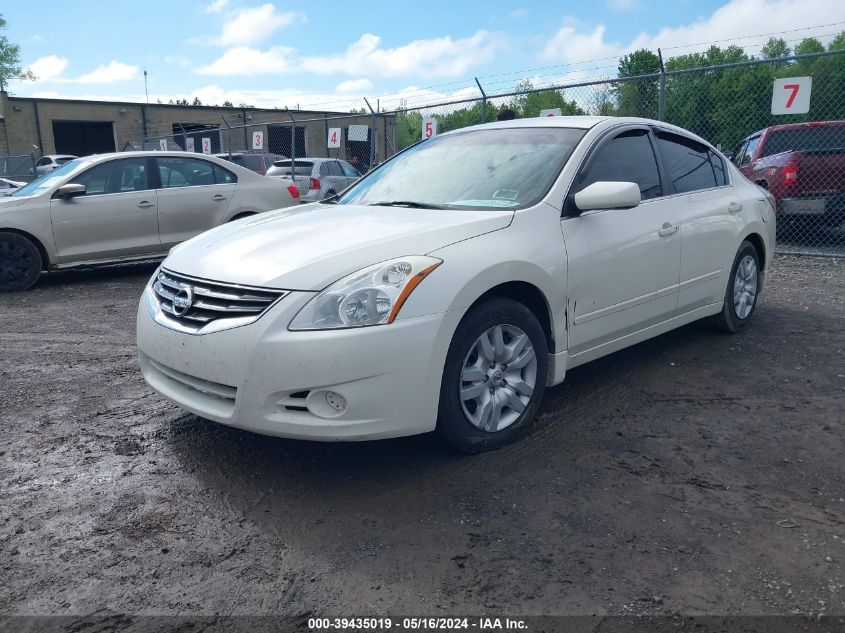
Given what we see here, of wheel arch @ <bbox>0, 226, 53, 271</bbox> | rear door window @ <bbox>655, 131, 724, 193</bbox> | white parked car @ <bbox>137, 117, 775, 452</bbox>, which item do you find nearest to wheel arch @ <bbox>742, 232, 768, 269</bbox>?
rear door window @ <bbox>655, 131, 724, 193</bbox>

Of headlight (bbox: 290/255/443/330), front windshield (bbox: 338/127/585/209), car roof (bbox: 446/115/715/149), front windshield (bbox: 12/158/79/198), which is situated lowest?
headlight (bbox: 290/255/443/330)

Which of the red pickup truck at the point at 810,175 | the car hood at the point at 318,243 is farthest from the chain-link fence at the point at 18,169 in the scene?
the car hood at the point at 318,243

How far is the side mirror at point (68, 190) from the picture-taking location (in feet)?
27.3

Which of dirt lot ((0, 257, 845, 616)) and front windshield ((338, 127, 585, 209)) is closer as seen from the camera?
dirt lot ((0, 257, 845, 616))

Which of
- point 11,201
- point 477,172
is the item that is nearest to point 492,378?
point 477,172

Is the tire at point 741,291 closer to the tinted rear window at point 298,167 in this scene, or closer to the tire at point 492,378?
the tire at point 492,378

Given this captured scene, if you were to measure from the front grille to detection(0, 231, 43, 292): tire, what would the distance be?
18.6 ft

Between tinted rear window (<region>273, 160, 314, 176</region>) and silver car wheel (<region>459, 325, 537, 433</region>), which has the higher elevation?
tinted rear window (<region>273, 160, 314, 176</region>)

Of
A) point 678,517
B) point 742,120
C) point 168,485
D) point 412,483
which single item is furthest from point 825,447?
point 742,120

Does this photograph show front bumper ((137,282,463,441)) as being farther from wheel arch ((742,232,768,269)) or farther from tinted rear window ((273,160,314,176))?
tinted rear window ((273,160,314,176))

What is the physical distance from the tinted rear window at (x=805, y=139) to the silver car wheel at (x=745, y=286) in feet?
17.0

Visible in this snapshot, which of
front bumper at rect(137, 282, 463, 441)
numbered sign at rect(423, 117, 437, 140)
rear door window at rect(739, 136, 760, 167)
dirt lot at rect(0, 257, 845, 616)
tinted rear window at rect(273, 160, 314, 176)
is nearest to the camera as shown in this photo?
dirt lot at rect(0, 257, 845, 616)

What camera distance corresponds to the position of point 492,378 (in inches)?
139

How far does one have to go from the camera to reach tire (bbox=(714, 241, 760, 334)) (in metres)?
5.50
